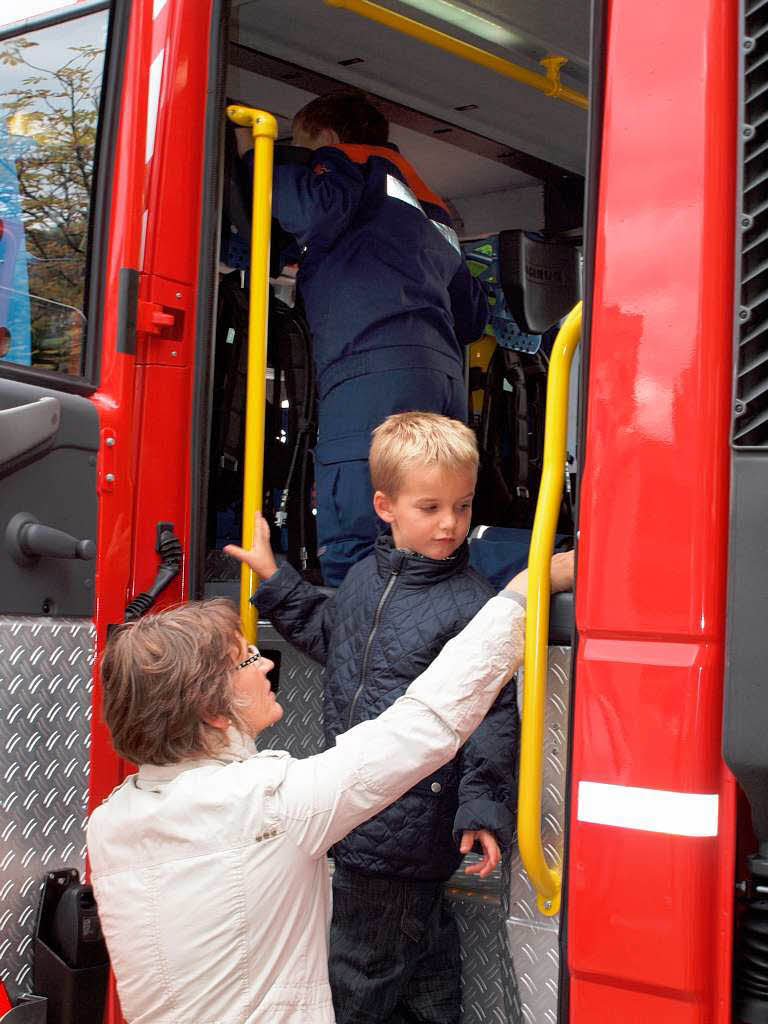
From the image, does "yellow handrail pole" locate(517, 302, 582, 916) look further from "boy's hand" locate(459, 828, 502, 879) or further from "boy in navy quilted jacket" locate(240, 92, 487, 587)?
"boy in navy quilted jacket" locate(240, 92, 487, 587)

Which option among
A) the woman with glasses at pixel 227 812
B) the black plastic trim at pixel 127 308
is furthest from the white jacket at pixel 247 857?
the black plastic trim at pixel 127 308

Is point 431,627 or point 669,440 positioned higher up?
point 669,440

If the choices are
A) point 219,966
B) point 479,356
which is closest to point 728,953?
point 219,966

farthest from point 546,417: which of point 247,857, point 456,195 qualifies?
point 456,195

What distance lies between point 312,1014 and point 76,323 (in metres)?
1.25

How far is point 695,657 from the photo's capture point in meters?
1.49

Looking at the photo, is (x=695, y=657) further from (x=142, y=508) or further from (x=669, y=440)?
(x=142, y=508)

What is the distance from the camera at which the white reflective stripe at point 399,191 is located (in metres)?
3.01

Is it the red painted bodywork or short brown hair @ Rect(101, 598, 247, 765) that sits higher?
the red painted bodywork

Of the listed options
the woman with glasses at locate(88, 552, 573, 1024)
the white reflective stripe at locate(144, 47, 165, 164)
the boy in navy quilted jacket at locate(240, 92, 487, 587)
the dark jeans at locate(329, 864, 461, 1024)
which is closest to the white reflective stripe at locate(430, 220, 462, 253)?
the boy in navy quilted jacket at locate(240, 92, 487, 587)

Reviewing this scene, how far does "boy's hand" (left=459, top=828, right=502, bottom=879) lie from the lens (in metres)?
2.03

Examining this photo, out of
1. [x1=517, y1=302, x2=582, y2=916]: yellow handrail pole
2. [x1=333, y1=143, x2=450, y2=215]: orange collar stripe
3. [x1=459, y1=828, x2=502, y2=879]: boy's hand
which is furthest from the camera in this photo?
[x1=333, y1=143, x2=450, y2=215]: orange collar stripe

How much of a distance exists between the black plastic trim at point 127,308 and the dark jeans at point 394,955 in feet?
3.47

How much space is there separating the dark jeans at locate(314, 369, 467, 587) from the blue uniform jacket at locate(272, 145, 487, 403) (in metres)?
0.04
